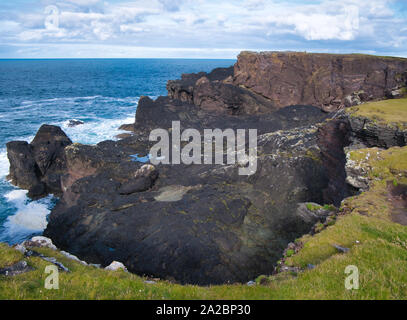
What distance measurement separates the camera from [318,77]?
6375 centimetres

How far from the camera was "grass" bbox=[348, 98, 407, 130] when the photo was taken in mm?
26467

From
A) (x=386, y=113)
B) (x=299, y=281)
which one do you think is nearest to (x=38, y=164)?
(x=299, y=281)

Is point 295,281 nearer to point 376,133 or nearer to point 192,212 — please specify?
point 192,212

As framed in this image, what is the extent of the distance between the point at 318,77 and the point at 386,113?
38.3m

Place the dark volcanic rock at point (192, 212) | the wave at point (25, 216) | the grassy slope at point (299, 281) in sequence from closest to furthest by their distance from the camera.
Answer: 1. the grassy slope at point (299, 281)
2. the dark volcanic rock at point (192, 212)
3. the wave at point (25, 216)

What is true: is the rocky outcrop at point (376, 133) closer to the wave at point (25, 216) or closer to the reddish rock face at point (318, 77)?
the reddish rock face at point (318, 77)

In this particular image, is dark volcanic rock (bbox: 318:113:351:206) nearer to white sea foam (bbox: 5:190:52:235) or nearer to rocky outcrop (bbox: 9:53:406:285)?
rocky outcrop (bbox: 9:53:406:285)

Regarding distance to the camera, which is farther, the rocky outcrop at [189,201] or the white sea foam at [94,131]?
the white sea foam at [94,131]

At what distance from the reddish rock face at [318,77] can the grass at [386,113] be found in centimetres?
2435

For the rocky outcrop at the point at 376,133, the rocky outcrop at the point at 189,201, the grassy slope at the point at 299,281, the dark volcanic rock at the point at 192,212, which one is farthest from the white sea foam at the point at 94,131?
the grassy slope at the point at 299,281

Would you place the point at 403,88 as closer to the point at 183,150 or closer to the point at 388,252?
the point at 183,150

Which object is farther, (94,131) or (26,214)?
(94,131)

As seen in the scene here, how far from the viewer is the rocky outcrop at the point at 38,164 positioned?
3794 centimetres

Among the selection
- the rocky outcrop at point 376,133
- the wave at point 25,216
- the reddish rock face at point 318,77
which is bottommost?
the wave at point 25,216
